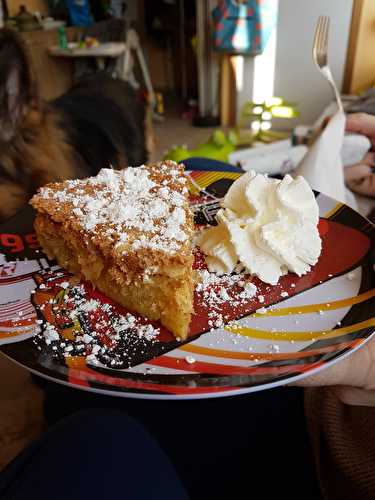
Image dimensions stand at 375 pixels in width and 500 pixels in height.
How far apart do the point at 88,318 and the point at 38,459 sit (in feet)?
0.63

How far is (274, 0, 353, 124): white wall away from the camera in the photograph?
2309mm

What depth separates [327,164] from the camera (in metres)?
1.20

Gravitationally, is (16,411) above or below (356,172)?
below

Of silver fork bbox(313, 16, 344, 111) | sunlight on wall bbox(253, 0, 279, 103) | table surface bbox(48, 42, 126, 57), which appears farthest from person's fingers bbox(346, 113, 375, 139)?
table surface bbox(48, 42, 126, 57)

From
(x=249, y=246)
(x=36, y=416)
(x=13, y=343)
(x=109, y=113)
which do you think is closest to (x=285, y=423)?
(x=249, y=246)

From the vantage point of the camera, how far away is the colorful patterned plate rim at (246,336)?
0.50 meters

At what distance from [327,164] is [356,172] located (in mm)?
211

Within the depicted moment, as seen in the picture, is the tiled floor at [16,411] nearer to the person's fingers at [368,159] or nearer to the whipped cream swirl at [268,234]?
the whipped cream swirl at [268,234]

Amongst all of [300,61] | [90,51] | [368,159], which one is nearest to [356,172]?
[368,159]

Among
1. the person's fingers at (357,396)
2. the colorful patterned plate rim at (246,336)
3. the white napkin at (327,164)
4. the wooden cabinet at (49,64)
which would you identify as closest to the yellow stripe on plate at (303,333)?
the colorful patterned plate rim at (246,336)

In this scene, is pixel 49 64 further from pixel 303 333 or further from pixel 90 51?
pixel 303 333

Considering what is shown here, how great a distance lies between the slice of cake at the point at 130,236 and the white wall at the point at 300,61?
1.67 metres

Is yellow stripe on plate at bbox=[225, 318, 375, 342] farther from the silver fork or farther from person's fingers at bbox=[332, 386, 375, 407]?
the silver fork

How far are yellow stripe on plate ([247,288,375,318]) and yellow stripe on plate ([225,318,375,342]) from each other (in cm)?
4
